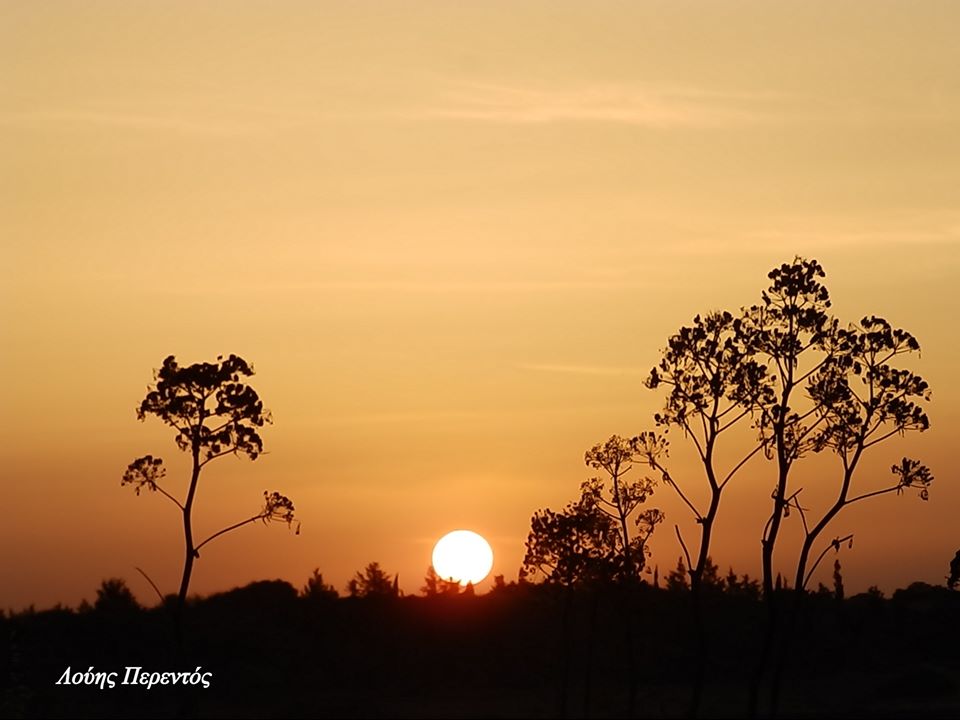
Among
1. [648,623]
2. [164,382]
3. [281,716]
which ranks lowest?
[281,716]

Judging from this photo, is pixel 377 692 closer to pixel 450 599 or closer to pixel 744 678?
pixel 450 599

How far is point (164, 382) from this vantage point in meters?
60.2

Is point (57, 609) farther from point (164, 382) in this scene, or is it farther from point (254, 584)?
point (164, 382)

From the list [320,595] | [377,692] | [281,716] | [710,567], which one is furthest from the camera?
[710,567]

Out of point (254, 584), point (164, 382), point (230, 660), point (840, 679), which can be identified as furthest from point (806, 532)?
point (254, 584)

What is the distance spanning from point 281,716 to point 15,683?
13.2 meters

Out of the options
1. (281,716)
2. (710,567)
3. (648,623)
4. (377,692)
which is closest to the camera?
(281,716)

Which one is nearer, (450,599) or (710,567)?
(450,599)

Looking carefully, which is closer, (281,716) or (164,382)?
(164,382)

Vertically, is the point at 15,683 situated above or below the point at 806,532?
below

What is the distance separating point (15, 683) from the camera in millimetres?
68938

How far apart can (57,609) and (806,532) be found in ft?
198

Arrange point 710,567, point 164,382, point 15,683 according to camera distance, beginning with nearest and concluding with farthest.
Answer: point 164,382, point 15,683, point 710,567

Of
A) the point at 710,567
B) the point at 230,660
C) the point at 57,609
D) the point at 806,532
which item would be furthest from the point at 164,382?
the point at 710,567
